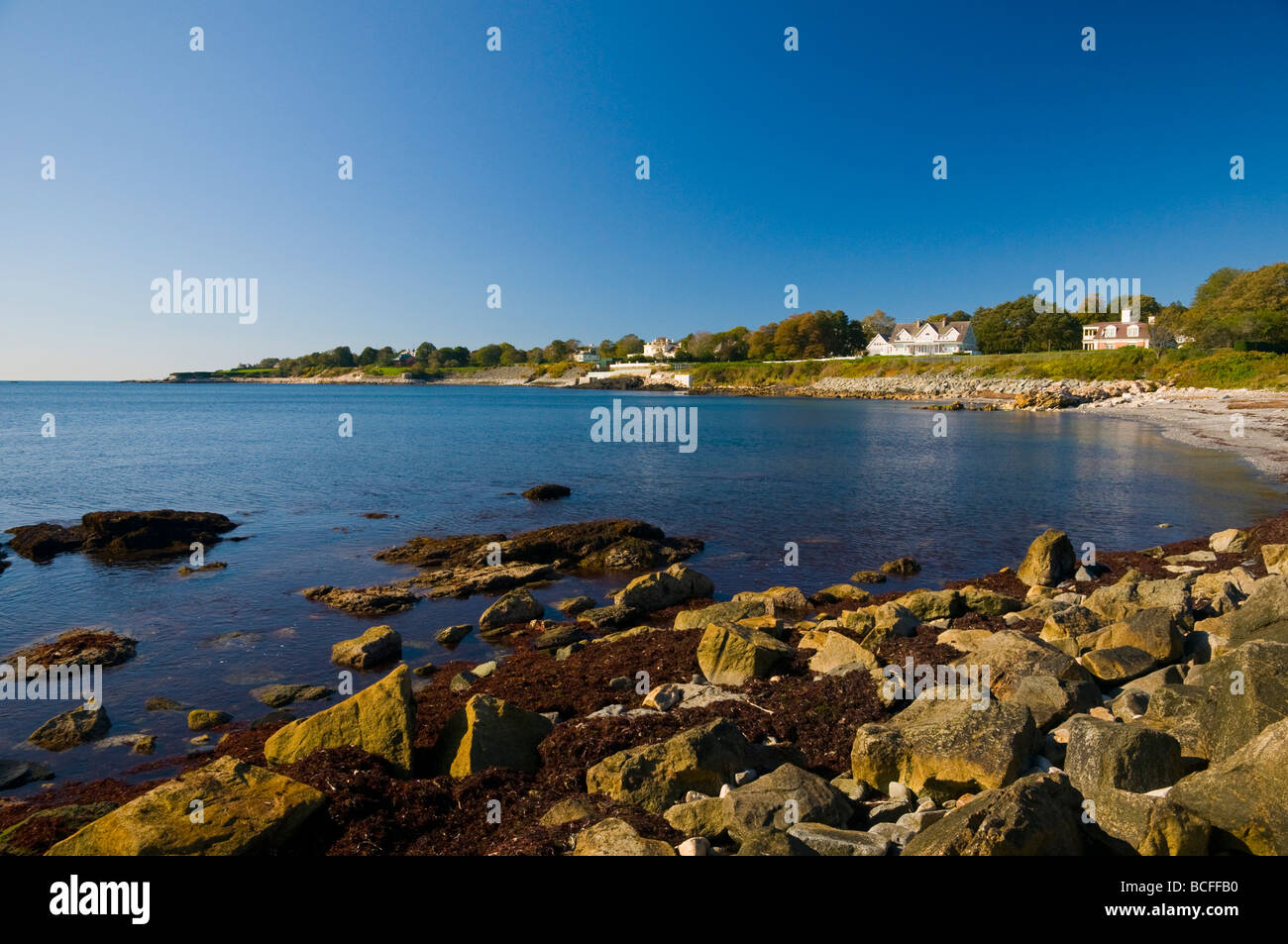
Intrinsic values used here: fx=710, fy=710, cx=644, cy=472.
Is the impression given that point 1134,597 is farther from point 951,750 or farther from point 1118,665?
point 951,750

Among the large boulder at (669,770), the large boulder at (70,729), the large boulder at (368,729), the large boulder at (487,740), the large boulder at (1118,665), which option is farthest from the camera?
the large boulder at (70,729)

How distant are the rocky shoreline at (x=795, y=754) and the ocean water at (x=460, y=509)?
3583mm

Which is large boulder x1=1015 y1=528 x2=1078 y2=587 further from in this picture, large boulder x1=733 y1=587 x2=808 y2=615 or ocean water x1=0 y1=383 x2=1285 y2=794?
large boulder x1=733 y1=587 x2=808 y2=615

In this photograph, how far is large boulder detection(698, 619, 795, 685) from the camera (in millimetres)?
11273

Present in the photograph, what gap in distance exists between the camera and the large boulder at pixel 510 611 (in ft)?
53.5

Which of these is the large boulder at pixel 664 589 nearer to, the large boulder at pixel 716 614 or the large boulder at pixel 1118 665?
the large boulder at pixel 716 614

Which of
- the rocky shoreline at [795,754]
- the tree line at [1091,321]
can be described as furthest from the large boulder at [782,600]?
the tree line at [1091,321]

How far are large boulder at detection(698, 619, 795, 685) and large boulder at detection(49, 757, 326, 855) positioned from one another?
21.2 ft

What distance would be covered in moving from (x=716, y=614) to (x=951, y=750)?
8.53 metres

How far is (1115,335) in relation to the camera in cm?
12725

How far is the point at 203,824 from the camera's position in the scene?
19.5 feet
